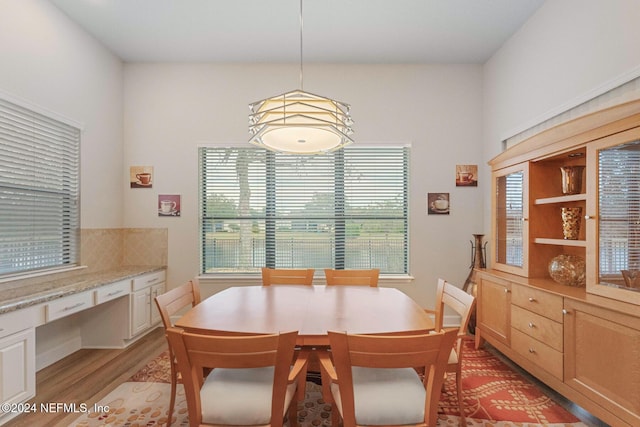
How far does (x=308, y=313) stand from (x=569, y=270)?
204cm

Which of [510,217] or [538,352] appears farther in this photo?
[510,217]

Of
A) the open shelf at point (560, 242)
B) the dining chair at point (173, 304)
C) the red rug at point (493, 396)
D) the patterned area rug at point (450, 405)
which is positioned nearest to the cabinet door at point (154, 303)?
the red rug at point (493, 396)

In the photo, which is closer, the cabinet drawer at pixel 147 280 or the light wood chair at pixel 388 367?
the light wood chair at pixel 388 367

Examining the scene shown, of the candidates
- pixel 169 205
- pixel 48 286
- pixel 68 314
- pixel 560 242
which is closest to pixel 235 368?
pixel 68 314

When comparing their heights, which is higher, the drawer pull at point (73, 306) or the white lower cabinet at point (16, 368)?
the drawer pull at point (73, 306)

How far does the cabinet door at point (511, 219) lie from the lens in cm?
269

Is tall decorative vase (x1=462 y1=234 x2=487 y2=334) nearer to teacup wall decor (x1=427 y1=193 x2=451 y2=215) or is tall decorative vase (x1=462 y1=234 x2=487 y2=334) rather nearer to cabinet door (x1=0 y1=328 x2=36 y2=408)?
teacup wall decor (x1=427 y1=193 x2=451 y2=215)

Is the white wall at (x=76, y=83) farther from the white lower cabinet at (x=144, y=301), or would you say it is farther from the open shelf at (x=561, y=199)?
the open shelf at (x=561, y=199)

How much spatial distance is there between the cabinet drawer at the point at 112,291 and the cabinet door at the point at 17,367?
0.64m

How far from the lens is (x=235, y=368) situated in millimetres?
1305

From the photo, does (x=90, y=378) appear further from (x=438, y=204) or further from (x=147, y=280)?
(x=438, y=204)

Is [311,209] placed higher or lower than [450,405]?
higher

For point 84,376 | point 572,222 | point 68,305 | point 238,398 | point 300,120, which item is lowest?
point 84,376

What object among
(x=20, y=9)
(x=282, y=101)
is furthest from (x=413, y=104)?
(x=20, y=9)
